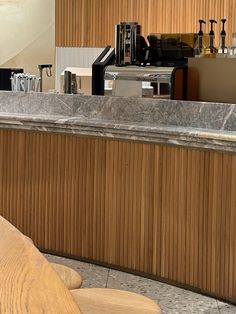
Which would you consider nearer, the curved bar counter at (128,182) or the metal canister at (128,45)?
the curved bar counter at (128,182)

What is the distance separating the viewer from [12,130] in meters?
4.91

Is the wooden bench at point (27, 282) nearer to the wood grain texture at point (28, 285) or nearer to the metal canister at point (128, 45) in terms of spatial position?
the wood grain texture at point (28, 285)

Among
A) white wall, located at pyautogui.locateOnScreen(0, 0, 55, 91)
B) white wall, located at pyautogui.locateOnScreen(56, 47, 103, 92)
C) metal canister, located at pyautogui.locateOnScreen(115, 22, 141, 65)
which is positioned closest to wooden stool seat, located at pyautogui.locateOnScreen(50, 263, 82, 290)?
metal canister, located at pyautogui.locateOnScreen(115, 22, 141, 65)

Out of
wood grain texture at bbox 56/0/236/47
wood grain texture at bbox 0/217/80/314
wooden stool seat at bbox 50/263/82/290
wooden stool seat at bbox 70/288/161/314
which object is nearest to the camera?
wood grain texture at bbox 0/217/80/314

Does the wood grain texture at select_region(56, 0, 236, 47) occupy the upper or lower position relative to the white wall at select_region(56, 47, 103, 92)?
upper

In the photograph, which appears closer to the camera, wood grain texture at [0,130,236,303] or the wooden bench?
the wooden bench

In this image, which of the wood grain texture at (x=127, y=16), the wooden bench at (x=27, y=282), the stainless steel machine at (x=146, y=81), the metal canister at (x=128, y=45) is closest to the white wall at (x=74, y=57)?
the wood grain texture at (x=127, y=16)

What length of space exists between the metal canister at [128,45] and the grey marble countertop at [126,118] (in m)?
0.58

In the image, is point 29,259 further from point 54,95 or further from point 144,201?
point 54,95

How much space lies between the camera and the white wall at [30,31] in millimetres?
7734

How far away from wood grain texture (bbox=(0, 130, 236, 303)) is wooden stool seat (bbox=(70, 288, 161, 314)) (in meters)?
1.80

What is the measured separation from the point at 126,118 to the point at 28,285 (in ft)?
10.7

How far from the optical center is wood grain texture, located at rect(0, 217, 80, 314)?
1.17m

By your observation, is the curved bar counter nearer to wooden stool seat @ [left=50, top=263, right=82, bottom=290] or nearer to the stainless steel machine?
the stainless steel machine
